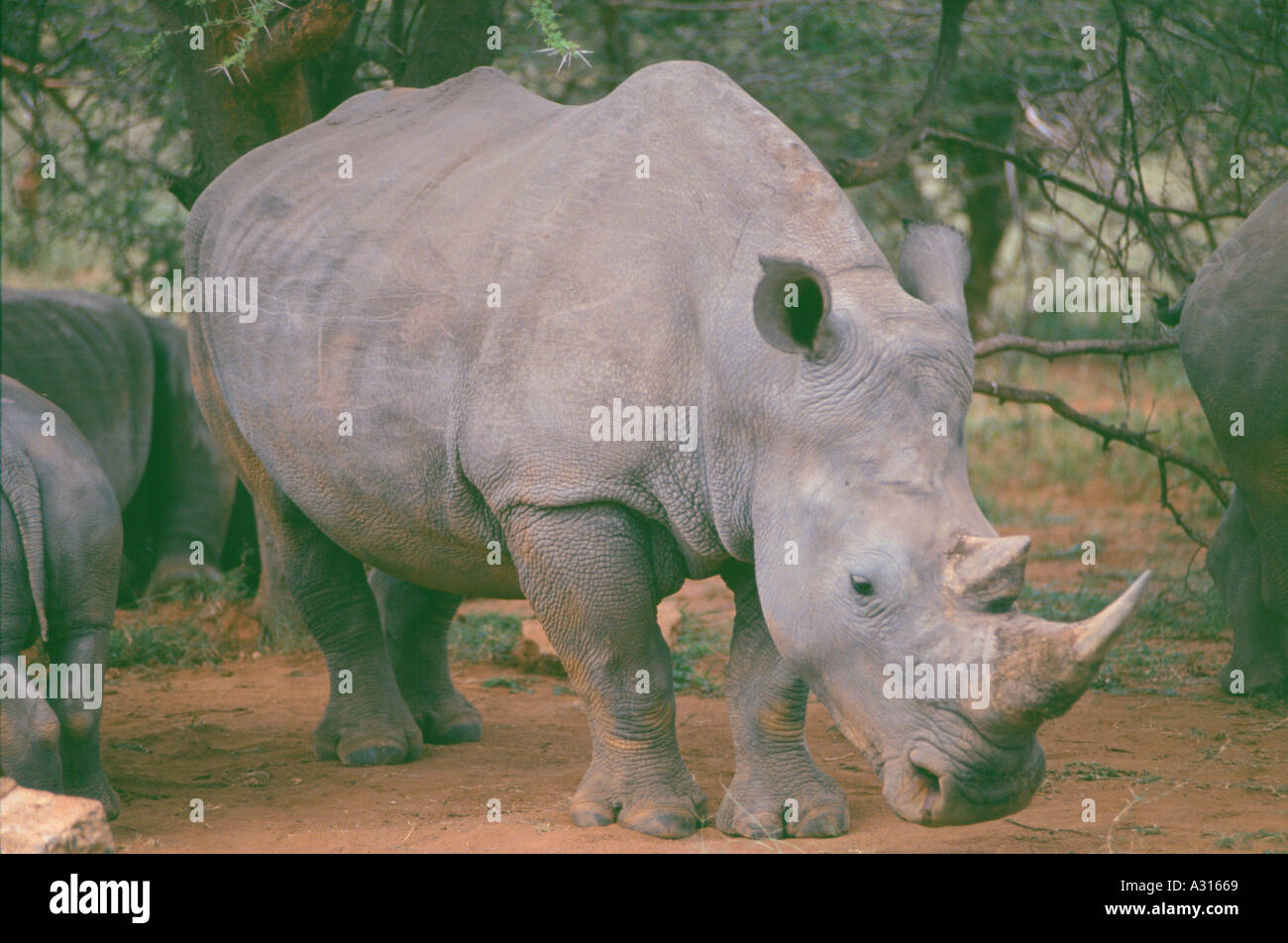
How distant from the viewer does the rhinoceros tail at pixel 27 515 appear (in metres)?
4.97

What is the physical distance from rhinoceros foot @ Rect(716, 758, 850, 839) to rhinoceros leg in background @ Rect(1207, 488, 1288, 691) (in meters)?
2.63

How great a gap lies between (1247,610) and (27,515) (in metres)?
4.91

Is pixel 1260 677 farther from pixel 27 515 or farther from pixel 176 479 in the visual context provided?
pixel 176 479

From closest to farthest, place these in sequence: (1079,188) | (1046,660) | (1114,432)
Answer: (1046,660) < (1114,432) < (1079,188)

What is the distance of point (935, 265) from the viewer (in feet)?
15.5

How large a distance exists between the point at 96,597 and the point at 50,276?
1030cm

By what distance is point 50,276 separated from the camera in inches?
575

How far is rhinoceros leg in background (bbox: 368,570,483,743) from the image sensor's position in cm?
676

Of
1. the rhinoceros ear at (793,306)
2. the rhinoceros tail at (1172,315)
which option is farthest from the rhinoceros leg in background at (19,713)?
the rhinoceros tail at (1172,315)

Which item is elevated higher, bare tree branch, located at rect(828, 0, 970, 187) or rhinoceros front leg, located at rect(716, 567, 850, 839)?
bare tree branch, located at rect(828, 0, 970, 187)

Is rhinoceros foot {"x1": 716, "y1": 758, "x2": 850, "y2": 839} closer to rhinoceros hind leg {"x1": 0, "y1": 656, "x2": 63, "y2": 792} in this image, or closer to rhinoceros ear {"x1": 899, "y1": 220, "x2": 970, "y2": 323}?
rhinoceros ear {"x1": 899, "y1": 220, "x2": 970, "y2": 323}

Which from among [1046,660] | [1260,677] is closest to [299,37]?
[1046,660]

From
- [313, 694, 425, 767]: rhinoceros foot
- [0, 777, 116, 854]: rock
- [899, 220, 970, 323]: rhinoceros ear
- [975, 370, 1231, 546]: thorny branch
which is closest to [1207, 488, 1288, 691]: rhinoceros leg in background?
[975, 370, 1231, 546]: thorny branch
